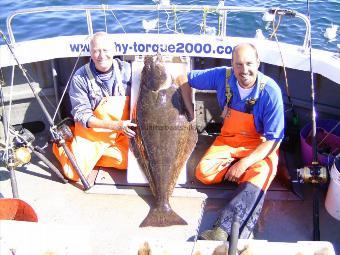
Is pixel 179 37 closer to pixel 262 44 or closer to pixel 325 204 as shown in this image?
pixel 262 44

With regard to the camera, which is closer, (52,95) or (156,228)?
(156,228)

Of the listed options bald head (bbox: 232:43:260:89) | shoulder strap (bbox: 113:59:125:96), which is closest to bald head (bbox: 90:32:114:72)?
shoulder strap (bbox: 113:59:125:96)

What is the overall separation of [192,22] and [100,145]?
271 inches

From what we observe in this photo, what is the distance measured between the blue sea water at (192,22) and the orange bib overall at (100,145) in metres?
5.78

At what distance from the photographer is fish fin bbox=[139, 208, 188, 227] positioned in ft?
12.9

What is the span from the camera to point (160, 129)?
4398 millimetres

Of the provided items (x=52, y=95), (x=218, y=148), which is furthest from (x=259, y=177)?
(x=52, y=95)

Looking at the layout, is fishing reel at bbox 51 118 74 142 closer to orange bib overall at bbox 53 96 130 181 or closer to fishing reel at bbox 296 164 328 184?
orange bib overall at bbox 53 96 130 181

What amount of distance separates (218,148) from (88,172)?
150cm

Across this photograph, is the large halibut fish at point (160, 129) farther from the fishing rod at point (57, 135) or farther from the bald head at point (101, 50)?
the fishing rod at point (57, 135)

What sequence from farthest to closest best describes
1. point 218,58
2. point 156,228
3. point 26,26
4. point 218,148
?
point 26,26 → point 218,58 → point 218,148 → point 156,228

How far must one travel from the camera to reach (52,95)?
17.7 feet

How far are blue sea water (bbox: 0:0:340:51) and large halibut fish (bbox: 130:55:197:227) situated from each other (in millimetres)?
5771

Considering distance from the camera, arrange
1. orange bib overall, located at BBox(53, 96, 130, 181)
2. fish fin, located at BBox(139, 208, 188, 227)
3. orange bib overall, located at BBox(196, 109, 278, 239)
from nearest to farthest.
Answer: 1. orange bib overall, located at BBox(196, 109, 278, 239)
2. fish fin, located at BBox(139, 208, 188, 227)
3. orange bib overall, located at BBox(53, 96, 130, 181)
